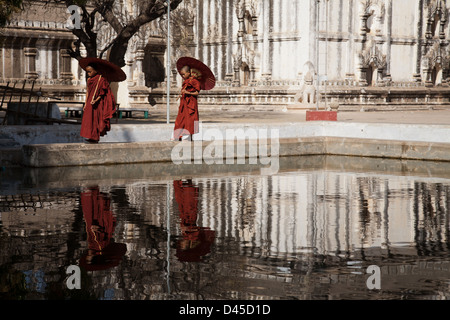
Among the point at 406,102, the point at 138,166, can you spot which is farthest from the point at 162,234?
the point at 406,102

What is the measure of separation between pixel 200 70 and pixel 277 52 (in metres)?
24.7

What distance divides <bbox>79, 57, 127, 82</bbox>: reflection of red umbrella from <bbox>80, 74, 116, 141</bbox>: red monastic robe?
185mm

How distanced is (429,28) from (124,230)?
134 ft

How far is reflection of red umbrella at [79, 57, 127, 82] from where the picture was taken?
1645cm

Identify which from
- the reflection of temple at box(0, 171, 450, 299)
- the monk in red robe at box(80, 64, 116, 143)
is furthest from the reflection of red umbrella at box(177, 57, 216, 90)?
the reflection of temple at box(0, 171, 450, 299)

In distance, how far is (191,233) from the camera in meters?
8.98

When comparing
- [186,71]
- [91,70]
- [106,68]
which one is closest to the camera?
[91,70]

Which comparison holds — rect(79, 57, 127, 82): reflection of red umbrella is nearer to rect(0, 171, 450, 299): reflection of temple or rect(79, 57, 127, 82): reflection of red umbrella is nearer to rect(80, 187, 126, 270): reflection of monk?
rect(0, 171, 450, 299): reflection of temple

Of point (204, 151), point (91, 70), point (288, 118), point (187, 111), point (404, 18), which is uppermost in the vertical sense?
point (404, 18)

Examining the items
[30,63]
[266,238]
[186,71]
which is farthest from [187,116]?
[30,63]

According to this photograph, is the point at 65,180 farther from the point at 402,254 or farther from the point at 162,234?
the point at 402,254

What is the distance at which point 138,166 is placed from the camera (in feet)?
54.0

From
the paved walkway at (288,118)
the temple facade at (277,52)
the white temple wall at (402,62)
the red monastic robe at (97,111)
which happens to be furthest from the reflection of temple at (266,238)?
the white temple wall at (402,62)

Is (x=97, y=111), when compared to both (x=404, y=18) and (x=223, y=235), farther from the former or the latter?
(x=404, y=18)
